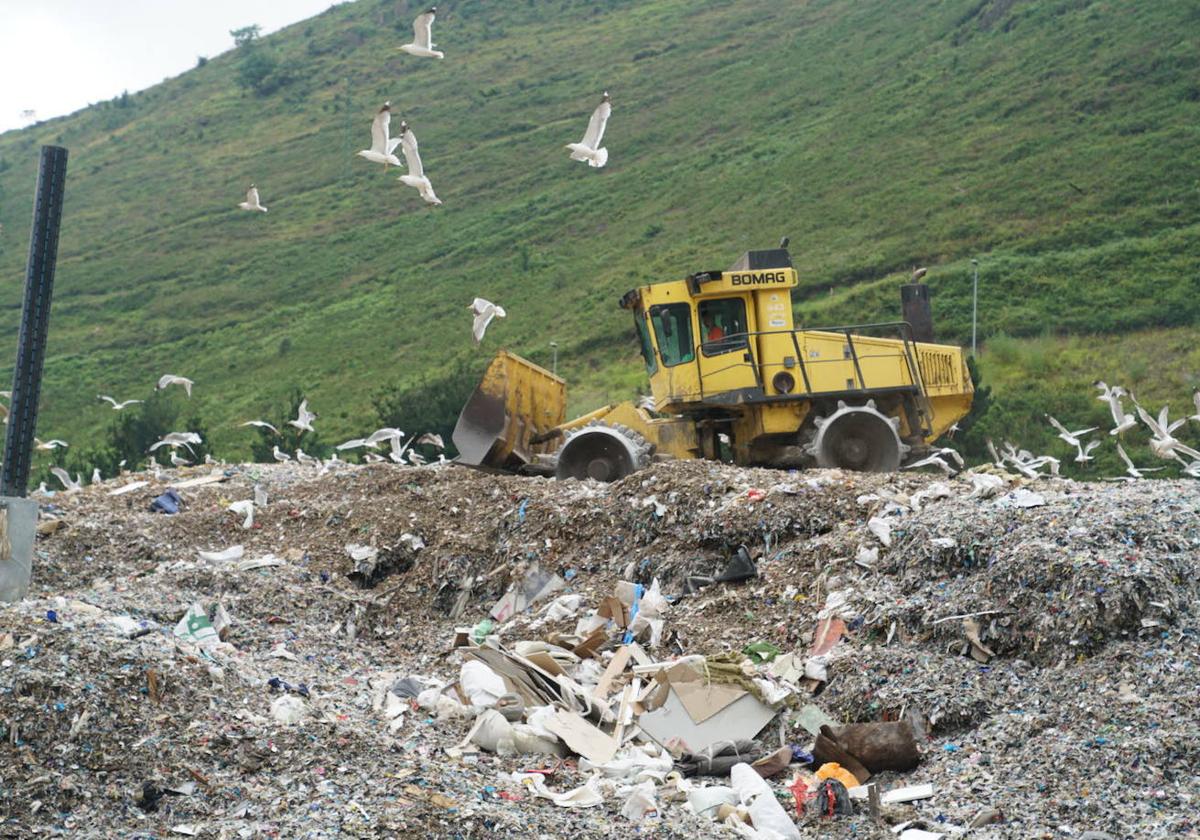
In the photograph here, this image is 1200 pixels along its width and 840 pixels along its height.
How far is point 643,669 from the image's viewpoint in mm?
7293

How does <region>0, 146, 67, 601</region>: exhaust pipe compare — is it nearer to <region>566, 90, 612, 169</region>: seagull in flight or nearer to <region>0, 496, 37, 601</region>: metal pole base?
<region>0, 496, 37, 601</region>: metal pole base

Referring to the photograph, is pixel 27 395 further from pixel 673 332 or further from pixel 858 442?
pixel 858 442

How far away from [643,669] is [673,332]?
561cm

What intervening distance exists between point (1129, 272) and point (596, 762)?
3185cm

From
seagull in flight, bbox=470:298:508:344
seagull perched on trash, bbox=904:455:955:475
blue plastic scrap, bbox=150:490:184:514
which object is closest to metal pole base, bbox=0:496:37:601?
blue plastic scrap, bbox=150:490:184:514

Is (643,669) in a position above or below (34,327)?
below

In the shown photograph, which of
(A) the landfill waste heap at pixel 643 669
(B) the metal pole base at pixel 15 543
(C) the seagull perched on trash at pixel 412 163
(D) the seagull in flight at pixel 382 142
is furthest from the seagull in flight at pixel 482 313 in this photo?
(B) the metal pole base at pixel 15 543

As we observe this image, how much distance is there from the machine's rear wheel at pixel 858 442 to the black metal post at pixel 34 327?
21.7ft

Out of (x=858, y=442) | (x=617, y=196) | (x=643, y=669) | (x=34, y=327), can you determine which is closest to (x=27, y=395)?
(x=34, y=327)

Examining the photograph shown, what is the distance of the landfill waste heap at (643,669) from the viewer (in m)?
5.20

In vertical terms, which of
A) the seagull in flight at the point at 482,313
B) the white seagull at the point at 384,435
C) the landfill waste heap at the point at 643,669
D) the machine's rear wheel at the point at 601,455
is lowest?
the landfill waste heap at the point at 643,669

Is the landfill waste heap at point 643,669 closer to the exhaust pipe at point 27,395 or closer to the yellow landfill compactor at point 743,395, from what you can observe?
the exhaust pipe at point 27,395

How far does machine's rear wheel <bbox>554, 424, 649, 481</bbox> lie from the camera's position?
1182 cm

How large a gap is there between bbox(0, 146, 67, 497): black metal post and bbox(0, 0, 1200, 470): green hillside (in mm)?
22825
